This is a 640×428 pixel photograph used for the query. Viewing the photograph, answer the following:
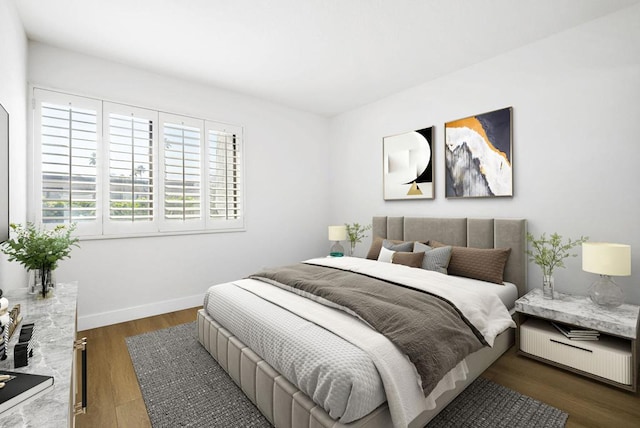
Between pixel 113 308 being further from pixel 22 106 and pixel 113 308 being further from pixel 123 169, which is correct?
pixel 22 106

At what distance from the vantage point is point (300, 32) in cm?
264

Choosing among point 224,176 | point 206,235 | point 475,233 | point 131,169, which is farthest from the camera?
point 224,176

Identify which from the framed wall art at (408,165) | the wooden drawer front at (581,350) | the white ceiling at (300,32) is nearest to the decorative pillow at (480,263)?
the wooden drawer front at (581,350)

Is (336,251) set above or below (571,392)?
above

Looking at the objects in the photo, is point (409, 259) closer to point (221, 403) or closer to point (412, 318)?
point (412, 318)

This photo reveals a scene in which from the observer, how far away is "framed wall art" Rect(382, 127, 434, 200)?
3688 millimetres

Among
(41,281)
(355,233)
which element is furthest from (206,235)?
(355,233)

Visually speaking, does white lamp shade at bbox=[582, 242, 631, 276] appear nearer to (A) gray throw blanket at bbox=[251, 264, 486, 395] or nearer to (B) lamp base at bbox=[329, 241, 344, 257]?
(A) gray throw blanket at bbox=[251, 264, 486, 395]

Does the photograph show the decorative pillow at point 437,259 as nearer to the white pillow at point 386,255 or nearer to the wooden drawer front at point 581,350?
the white pillow at point 386,255

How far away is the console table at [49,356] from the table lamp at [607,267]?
9.81 feet

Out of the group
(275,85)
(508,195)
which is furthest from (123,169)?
(508,195)

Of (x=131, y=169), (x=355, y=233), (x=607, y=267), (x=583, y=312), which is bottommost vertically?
(x=583, y=312)

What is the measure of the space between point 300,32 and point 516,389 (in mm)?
3188

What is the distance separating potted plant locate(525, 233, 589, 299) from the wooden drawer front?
0.33 m
